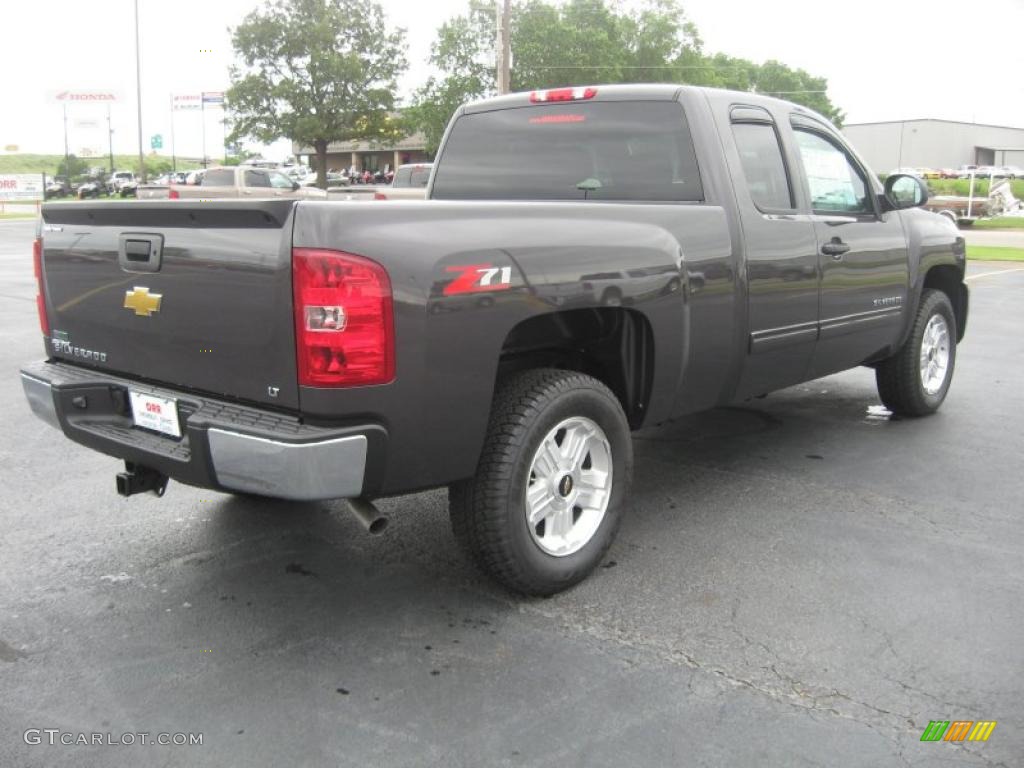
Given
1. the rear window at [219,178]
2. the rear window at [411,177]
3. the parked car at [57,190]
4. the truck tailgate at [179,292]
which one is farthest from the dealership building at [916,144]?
the truck tailgate at [179,292]

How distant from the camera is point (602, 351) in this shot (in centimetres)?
393

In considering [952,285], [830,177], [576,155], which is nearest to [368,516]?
[576,155]

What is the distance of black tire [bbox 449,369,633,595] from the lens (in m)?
3.27

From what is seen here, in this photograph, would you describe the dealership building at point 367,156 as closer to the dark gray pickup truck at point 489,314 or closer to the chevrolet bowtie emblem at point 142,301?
the dark gray pickup truck at point 489,314

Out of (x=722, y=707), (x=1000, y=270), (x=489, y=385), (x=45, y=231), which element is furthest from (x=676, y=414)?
(x=1000, y=270)

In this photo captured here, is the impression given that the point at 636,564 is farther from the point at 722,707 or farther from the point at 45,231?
the point at 45,231

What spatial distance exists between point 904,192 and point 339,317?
4070 mm

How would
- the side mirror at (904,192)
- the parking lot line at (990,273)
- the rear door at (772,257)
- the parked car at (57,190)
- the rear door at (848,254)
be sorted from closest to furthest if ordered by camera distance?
the rear door at (772,257), the rear door at (848,254), the side mirror at (904,192), the parking lot line at (990,273), the parked car at (57,190)

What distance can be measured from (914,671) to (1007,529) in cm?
161

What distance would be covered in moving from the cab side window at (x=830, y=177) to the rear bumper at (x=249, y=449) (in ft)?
10.1

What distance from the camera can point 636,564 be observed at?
390cm

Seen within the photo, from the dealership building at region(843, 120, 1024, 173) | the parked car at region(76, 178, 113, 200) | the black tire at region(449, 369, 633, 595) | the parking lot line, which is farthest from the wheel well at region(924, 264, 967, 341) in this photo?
the dealership building at region(843, 120, 1024, 173)

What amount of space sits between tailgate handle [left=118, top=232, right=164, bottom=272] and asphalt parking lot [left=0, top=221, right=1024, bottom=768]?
4.11ft

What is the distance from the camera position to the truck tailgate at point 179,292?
288cm
